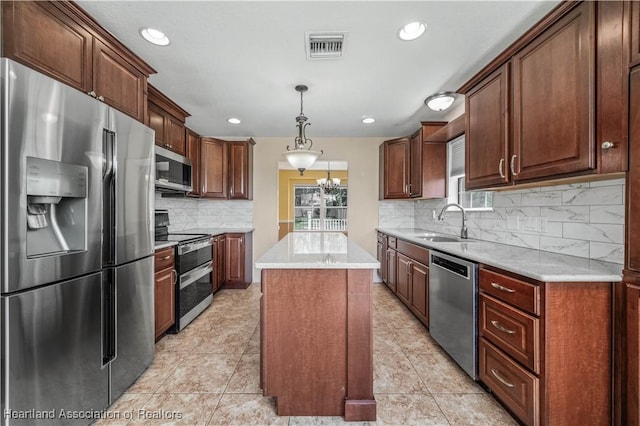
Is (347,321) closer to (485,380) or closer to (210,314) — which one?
(485,380)

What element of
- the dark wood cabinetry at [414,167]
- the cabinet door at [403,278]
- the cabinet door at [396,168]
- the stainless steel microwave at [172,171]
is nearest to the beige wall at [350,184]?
the dark wood cabinetry at [414,167]

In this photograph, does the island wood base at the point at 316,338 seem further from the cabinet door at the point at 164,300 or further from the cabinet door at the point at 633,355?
the cabinet door at the point at 164,300

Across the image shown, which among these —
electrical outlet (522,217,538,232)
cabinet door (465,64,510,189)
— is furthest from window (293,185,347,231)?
electrical outlet (522,217,538,232)

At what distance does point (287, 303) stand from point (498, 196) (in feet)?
7.34

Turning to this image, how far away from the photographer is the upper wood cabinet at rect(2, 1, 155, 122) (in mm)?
1379

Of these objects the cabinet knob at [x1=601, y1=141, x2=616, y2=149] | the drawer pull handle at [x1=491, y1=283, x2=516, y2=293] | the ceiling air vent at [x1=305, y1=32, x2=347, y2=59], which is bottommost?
the drawer pull handle at [x1=491, y1=283, x2=516, y2=293]

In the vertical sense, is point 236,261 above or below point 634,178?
below

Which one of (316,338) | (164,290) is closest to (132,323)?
(164,290)

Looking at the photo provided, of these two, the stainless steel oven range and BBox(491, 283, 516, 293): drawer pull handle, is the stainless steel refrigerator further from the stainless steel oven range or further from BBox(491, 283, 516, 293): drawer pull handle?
BBox(491, 283, 516, 293): drawer pull handle

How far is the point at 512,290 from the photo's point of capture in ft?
5.06

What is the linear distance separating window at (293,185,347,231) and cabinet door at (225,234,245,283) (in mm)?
4081

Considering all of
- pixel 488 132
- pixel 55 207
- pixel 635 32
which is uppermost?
pixel 635 32

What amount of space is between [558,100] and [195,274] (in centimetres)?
341

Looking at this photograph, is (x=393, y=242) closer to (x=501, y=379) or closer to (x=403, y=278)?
(x=403, y=278)
